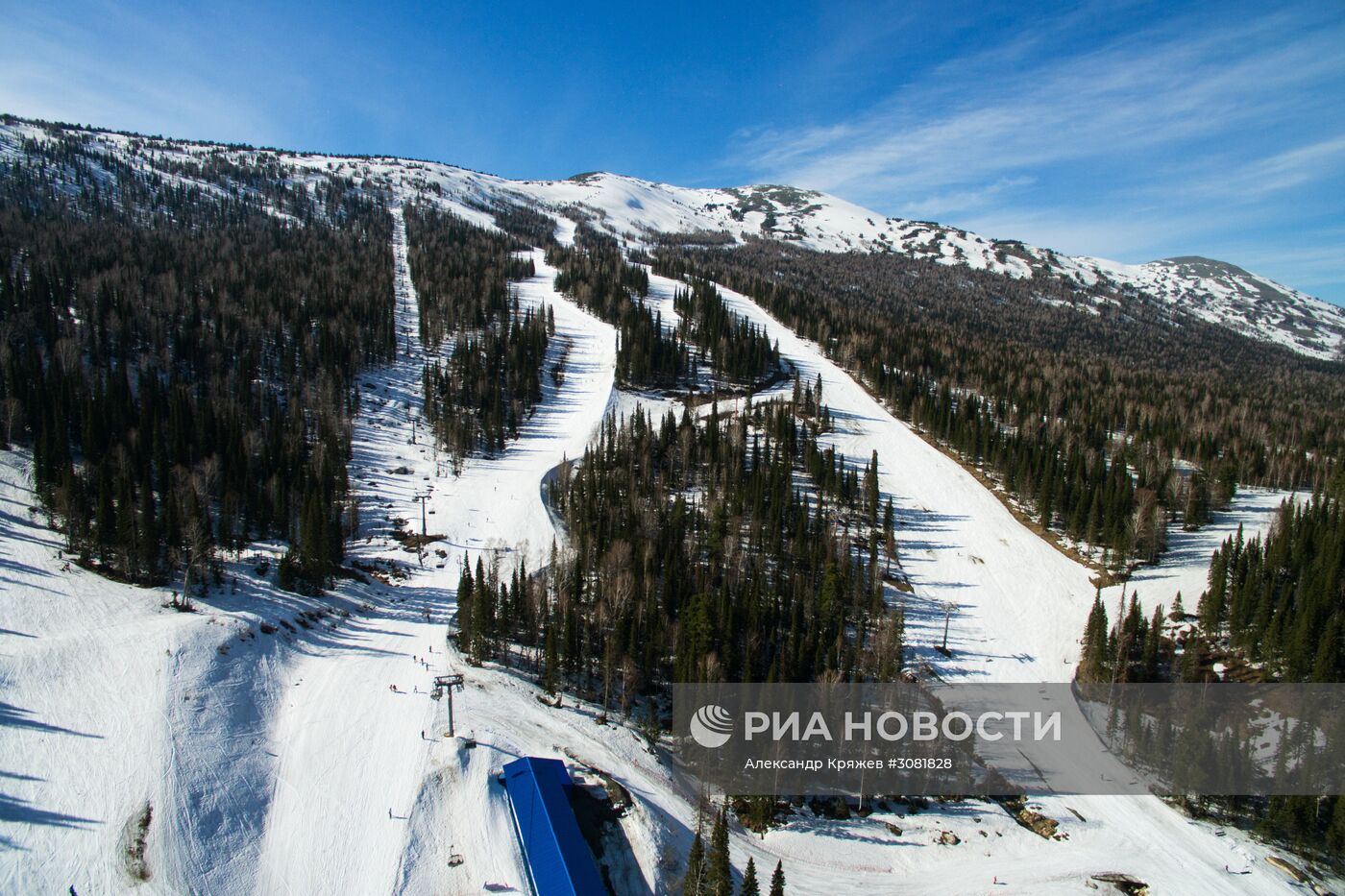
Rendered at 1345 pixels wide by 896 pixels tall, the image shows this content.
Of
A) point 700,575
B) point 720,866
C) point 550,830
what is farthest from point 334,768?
point 700,575

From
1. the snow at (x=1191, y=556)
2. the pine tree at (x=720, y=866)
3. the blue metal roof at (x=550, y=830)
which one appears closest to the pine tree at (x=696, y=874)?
the pine tree at (x=720, y=866)

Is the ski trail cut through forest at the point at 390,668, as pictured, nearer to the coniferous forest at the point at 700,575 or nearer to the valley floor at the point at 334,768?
the valley floor at the point at 334,768

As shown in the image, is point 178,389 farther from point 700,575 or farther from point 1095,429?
point 1095,429

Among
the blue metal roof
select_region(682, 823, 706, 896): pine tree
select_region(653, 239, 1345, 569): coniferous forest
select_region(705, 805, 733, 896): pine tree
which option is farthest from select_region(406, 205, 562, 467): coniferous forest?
select_region(653, 239, 1345, 569): coniferous forest

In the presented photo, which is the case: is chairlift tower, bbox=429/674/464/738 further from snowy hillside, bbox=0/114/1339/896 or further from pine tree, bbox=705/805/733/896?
pine tree, bbox=705/805/733/896

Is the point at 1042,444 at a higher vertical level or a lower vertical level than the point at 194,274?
lower

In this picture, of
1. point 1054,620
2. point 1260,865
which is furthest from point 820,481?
point 1260,865

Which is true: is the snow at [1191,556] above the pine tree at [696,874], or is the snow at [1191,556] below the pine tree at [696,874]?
above

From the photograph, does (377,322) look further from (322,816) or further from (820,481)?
(322,816)
